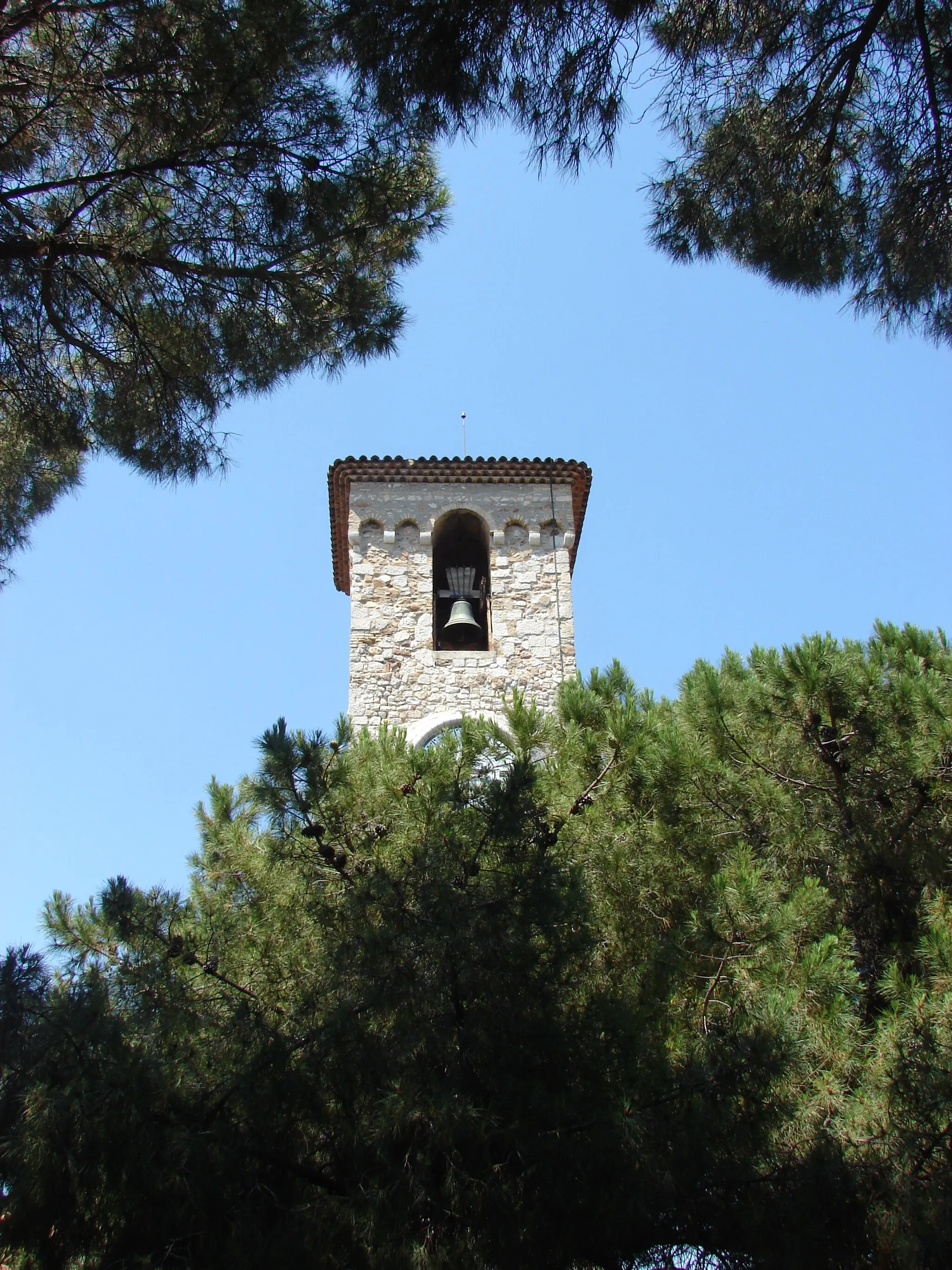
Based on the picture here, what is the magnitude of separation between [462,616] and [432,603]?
0.42 m

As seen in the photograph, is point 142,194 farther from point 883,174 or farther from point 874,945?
point 874,945

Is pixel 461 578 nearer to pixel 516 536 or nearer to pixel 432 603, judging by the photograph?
pixel 432 603

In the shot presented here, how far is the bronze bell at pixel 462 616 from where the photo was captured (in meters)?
10.3

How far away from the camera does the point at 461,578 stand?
1083cm

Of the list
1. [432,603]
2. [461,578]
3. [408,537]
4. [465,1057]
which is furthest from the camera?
[408,537]

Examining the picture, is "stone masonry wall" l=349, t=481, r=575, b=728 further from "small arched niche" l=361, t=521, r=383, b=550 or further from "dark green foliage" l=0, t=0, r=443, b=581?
"dark green foliage" l=0, t=0, r=443, b=581

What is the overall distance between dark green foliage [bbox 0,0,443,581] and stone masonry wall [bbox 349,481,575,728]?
553 cm

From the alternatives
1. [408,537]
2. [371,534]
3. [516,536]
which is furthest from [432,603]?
[516,536]

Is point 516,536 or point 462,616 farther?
point 516,536

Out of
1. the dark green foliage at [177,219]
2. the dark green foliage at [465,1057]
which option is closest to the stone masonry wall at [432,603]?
the dark green foliage at [177,219]

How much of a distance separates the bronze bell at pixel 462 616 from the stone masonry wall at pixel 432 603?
0.18 metres

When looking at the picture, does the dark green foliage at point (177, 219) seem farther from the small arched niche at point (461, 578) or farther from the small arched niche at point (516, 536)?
the small arched niche at point (516, 536)

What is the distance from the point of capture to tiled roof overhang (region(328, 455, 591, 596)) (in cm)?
1111

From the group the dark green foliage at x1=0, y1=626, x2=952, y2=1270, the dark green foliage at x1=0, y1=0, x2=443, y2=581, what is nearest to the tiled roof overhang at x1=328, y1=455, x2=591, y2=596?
the dark green foliage at x1=0, y1=0, x2=443, y2=581
